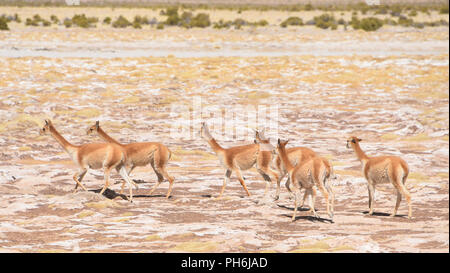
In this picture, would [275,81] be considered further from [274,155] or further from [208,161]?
[274,155]

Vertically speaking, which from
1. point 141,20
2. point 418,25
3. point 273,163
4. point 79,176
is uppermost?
point 141,20

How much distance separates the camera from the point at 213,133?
16812 millimetres

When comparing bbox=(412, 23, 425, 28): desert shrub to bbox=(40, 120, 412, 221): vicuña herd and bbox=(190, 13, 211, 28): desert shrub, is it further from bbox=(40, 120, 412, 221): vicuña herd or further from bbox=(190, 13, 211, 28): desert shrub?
bbox=(40, 120, 412, 221): vicuña herd

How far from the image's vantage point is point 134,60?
2734 cm

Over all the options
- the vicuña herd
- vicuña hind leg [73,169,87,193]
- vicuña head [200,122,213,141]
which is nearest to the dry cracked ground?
vicuña hind leg [73,169,87,193]

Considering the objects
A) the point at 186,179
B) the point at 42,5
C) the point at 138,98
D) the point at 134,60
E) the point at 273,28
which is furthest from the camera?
the point at 42,5

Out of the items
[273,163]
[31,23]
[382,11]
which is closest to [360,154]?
[273,163]

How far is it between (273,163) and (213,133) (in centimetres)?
609

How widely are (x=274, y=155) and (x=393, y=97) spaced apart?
37.9 ft

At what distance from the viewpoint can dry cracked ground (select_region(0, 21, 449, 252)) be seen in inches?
338

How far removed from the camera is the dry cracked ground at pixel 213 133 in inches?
338

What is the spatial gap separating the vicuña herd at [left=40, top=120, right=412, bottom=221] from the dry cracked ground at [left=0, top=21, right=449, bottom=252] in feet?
1.14

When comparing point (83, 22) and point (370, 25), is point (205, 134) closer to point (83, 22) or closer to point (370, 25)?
point (83, 22)

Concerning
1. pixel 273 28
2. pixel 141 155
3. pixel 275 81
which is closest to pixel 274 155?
pixel 141 155
